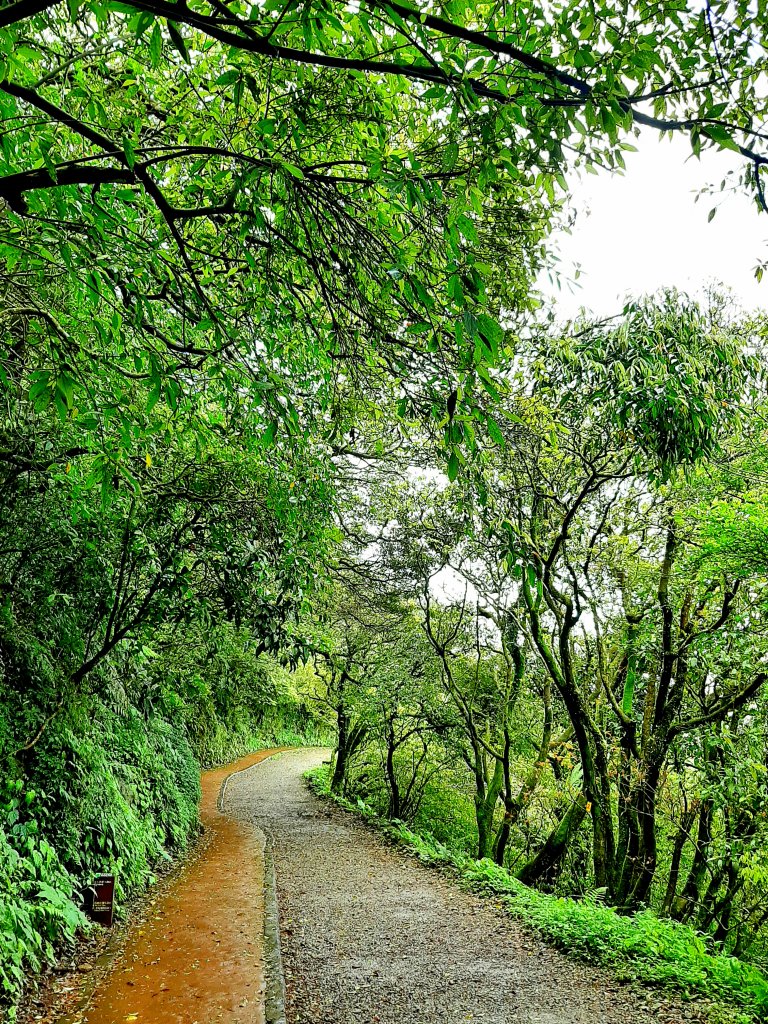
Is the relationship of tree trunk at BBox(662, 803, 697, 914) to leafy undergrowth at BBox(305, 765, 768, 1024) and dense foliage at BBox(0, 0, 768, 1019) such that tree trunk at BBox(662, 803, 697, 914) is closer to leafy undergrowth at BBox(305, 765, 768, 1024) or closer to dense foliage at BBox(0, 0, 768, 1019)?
dense foliage at BBox(0, 0, 768, 1019)

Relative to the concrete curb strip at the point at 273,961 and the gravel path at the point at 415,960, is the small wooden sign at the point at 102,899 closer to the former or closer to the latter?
the concrete curb strip at the point at 273,961

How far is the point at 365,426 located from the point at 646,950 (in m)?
6.55

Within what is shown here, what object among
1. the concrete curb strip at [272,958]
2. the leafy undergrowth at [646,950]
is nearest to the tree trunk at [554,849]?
the leafy undergrowth at [646,950]

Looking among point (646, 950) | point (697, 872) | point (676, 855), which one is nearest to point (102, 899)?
point (646, 950)

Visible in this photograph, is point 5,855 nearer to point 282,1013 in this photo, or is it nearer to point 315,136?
point 282,1013

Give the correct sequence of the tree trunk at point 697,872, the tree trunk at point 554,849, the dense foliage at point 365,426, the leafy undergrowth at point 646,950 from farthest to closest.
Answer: the tree trunk at point 554,849, the tree trunk at point 697,872, the leafy undergrowth at point 646,950, the dense foliage at point 365,426

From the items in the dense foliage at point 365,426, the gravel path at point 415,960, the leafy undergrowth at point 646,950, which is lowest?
the gravel path at point 415,960

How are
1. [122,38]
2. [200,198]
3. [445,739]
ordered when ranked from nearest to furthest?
[200,198] < [122,38] < [445,739]

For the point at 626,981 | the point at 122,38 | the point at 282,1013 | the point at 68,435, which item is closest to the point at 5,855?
the point at 282,1013

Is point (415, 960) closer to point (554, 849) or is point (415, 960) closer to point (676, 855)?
point (554, 849)

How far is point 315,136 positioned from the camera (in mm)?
3545

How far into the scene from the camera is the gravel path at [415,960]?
596 centimetres

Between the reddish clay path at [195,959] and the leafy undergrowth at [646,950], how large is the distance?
141 inches

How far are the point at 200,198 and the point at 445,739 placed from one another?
1365cm
